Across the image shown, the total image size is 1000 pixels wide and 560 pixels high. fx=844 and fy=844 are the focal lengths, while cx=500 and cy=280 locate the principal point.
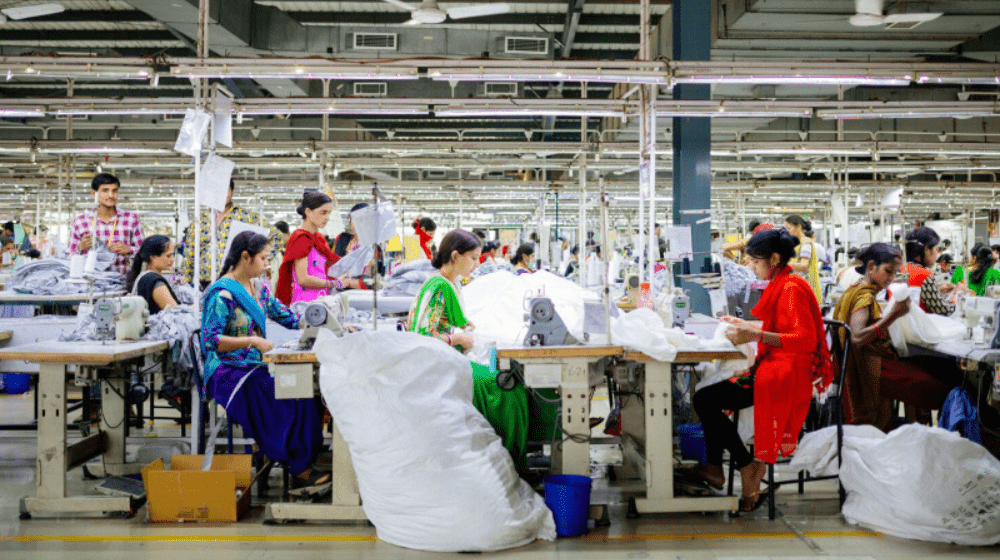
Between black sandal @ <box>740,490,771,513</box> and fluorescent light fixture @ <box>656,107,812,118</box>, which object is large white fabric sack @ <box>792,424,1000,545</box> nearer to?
black sandal @ <box>740,490,771,513</box>

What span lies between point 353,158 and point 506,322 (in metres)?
7.61

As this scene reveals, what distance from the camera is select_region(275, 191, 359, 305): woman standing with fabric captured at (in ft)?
16.3

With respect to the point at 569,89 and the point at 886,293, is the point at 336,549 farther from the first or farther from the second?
the point at 569,89

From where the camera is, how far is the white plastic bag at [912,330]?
4309 mm

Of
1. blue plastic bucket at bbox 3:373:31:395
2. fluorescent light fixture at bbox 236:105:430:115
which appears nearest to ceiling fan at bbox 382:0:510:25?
fluorescent light fixture at bbox 236:105:430:115

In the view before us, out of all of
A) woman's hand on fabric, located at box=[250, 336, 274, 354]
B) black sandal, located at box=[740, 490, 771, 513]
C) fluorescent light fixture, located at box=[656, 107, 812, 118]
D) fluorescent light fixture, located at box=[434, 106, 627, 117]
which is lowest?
black sandal, located at box=[740, 490, 771, 513]

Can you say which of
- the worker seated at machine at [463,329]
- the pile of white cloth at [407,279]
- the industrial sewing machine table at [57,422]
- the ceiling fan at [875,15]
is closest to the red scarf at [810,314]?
the worker seated at machine at [463,329]

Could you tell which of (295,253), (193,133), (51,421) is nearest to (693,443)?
(295,253)

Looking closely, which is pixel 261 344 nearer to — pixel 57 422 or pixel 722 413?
pixel 57 422

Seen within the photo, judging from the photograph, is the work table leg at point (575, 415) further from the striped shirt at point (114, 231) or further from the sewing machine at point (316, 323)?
the striped shirt at point (114, 231)

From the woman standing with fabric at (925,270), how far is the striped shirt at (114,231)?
5.13m

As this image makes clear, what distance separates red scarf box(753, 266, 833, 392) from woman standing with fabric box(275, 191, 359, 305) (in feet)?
7.81

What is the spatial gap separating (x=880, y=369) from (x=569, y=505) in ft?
6.76

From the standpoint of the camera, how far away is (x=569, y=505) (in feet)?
11.8
